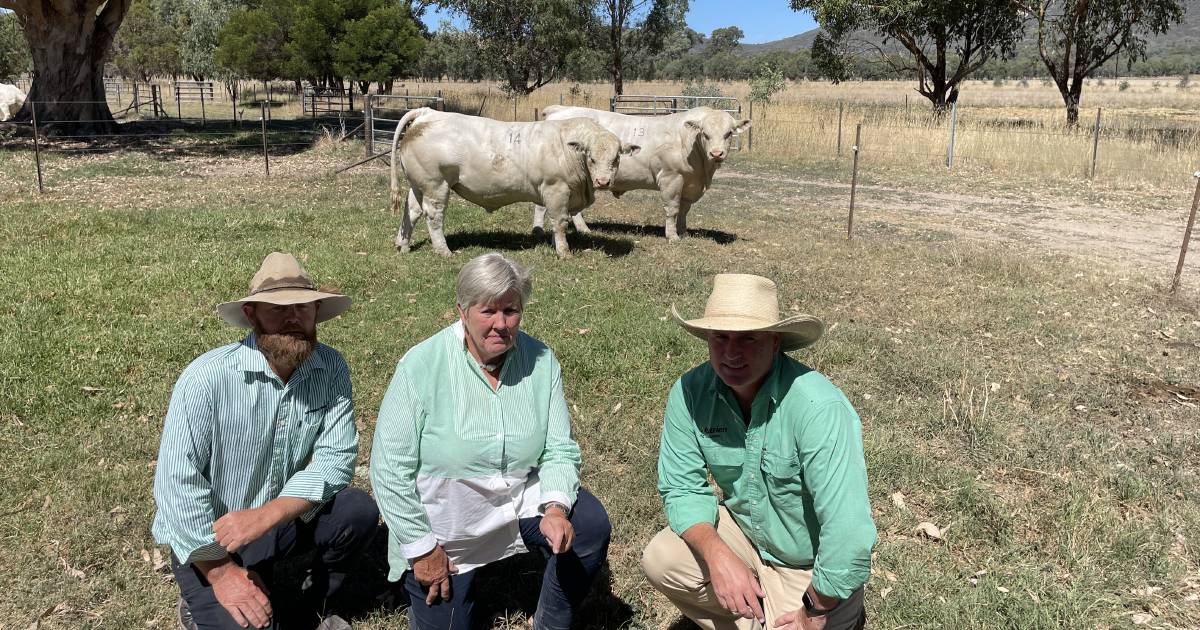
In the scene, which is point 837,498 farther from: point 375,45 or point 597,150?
point 375,45

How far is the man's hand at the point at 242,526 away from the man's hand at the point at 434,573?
0.58 m

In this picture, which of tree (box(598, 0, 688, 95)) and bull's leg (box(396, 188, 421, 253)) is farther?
tree (box(598, 0, 688, 95))

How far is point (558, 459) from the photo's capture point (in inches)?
132

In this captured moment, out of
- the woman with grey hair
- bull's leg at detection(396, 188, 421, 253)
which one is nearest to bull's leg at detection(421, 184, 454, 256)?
bull's leg at detection(396, 188, 421, 253)

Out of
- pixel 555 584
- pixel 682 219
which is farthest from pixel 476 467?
pixel 682 219

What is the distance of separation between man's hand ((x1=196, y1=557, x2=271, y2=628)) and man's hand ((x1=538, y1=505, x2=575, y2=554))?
1.06 metres

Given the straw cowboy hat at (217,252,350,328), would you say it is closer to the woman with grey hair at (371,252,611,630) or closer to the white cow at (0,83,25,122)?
the woman with grey hair at (371,252,611,630)

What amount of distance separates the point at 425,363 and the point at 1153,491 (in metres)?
4.13

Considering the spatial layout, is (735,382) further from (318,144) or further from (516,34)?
(516,34)

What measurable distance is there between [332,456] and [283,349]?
0.49 metres

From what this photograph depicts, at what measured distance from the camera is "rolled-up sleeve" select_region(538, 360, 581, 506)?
3244 mm

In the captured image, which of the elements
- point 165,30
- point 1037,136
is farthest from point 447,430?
point 165,30

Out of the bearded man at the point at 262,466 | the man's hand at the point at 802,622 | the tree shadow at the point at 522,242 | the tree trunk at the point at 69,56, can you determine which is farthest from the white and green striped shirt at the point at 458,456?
the tree trunk at the point at 69,56

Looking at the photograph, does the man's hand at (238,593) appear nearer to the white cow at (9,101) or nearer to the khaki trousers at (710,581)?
the khaki trousers at (710,581)
